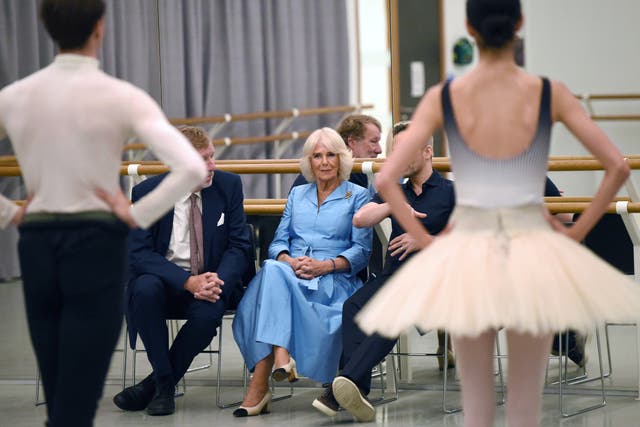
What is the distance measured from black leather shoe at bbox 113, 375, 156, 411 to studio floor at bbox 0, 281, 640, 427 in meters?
0.04

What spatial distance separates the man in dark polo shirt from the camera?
441 centimetres

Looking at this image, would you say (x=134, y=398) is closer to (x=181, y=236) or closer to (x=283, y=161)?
(x=181, y=236)

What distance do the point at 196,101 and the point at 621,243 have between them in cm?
301

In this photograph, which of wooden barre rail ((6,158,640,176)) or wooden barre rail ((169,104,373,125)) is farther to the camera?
wooden barre rail ((169,104,373,125))

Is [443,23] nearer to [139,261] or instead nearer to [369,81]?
[369,81]

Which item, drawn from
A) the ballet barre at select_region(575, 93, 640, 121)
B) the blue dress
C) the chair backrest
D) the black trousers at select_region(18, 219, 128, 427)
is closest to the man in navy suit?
the blue dress

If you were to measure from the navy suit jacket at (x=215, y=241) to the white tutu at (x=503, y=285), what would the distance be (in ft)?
7.43

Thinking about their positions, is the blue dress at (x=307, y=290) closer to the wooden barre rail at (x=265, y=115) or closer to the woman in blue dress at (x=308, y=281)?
the woman in blue dress at (x=308, y=281)

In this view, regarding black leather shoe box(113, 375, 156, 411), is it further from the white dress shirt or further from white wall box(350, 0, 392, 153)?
white wall box(350, 0, 392, 153)

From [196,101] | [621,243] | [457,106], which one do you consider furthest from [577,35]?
[457,106]

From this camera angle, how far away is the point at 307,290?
479 centimetres

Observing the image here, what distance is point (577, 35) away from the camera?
918cm

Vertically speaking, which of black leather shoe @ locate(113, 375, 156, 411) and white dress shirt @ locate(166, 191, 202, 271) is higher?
white dress shirt @ locate(166, 191, 202, 271)

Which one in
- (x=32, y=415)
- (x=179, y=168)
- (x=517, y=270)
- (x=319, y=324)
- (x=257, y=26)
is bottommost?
(x=32, y=415)
